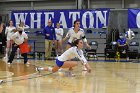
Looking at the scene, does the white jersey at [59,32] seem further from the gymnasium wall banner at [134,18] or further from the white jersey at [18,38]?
the white jersey at [18,38]

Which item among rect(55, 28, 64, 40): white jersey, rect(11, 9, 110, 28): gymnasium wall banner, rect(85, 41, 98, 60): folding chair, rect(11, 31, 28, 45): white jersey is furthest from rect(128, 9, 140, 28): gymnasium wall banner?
rect(11, 31, 28, 45): white jersey

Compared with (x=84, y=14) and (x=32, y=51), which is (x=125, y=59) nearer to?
(x=84, y=14)

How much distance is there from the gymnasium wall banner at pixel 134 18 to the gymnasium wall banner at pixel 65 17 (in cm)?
130

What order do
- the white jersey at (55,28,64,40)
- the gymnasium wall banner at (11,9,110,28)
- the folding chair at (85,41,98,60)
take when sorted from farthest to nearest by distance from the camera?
the gymnasium wall banner at (11,9,110,28), the white jersey at (55,28,64,40), the folding chair at (85,41,98,60)

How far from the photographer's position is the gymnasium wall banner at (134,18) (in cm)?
1800

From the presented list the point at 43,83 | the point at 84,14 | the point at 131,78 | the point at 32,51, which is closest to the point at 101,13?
the point at 84,14

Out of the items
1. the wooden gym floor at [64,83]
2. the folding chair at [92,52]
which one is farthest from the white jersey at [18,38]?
the folding chair at [92,52]

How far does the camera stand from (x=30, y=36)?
20266mm

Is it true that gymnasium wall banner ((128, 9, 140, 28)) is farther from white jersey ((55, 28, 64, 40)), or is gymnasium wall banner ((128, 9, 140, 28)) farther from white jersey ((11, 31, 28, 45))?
white jersey ((11, 31, 28, 45))

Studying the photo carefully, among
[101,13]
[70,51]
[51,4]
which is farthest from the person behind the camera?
[51,4]

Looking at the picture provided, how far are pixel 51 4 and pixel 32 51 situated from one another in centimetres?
439

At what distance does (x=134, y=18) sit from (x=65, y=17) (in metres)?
4.12

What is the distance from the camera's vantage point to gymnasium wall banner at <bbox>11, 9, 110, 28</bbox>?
1877cm

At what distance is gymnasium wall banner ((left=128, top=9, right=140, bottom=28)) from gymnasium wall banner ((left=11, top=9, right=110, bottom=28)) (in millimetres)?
1301
